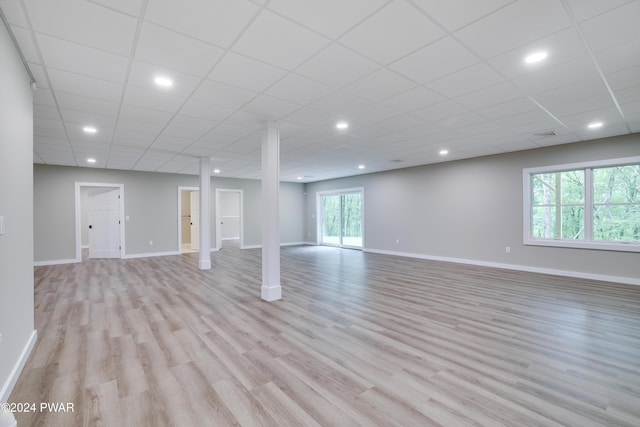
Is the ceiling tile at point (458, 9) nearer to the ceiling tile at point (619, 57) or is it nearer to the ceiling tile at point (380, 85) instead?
the ceiling tile at point (380, 85)

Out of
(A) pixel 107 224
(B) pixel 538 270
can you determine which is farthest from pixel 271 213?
(A) pixel 107 224

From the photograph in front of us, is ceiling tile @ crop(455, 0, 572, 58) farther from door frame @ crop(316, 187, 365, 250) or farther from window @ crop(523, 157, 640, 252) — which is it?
door frame @ crop(316, 187, 365, 250)

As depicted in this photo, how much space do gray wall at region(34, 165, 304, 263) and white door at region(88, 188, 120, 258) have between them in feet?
0.93

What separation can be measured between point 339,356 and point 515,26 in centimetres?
292

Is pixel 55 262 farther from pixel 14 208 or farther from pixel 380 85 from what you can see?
pixel 380 85

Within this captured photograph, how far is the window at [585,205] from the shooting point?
5.07 meters

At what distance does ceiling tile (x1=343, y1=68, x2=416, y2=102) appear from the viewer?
9.21 ft

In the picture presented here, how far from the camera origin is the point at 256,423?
1.71 meters

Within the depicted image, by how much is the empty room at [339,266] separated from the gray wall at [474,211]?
0.05 metres

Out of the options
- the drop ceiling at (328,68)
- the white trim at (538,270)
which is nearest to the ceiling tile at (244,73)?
the drop ceiling at (328,68)

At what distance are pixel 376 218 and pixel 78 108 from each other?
7585 millimetres

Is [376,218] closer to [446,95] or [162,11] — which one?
[446,95]

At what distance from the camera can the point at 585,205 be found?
5480 mm

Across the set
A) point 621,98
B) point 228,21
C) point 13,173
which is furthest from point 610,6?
point 13,173
